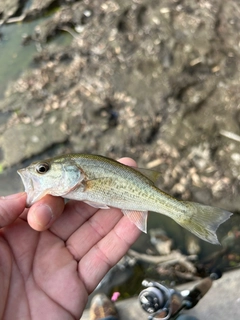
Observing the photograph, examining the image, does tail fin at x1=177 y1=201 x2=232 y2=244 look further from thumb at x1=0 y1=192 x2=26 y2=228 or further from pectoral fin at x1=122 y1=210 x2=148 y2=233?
thumb at x1=0 y1=192 x2=26 y2=228

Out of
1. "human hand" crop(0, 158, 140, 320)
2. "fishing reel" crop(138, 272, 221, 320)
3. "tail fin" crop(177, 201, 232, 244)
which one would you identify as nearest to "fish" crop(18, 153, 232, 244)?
"tail fin" crop(177, 201, 232, 244)

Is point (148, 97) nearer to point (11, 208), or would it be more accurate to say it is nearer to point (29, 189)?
point (29, 189)

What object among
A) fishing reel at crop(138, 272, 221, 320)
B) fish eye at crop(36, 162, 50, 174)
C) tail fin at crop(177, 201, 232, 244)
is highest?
fish eye at crop(36, 162, 50, 174)

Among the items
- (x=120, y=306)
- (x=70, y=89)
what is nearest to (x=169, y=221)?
(x=120, y=306)

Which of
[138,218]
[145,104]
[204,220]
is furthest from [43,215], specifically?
[145,104]

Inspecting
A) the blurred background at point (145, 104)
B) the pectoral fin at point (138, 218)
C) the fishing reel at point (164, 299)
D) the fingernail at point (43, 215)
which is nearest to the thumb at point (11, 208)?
the fingernail at point (43, 215)

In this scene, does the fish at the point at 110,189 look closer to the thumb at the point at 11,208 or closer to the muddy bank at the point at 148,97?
the thumb at the point at 11,208
